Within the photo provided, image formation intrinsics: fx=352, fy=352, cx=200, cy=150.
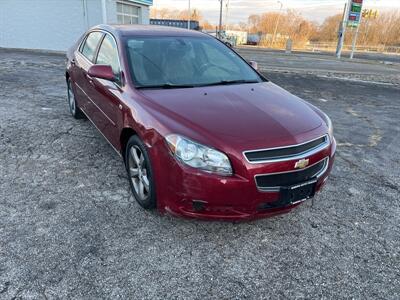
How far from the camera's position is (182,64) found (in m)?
3.74

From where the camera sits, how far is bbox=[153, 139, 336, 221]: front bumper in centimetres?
254

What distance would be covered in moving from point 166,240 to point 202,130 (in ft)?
3.16

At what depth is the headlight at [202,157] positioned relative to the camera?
8.36 ft

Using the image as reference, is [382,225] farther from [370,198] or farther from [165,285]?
[165,285]

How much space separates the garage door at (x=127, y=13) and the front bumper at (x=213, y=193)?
63.2 feet

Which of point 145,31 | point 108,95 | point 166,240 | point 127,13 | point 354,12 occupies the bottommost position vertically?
point 166,240

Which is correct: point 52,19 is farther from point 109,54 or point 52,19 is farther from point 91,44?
point 109,54

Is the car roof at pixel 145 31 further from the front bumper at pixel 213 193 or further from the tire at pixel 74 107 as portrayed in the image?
the front bumper at pixel 213 193

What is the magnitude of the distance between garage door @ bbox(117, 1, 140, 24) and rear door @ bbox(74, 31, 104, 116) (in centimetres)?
1619

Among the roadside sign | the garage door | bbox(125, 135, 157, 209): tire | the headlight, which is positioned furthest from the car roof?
the roadside sign

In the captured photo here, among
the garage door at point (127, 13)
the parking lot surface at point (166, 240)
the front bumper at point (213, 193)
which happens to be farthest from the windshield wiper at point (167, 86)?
the garage door at point (127, 13)

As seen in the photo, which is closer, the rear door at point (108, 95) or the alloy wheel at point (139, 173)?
the alloy wheel at point (139, 173)

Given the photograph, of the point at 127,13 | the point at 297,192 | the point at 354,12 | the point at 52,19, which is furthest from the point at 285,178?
the point at 354,12

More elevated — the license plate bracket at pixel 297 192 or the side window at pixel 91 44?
the side window at pixel 91 44
